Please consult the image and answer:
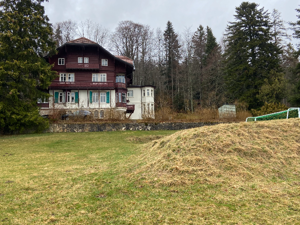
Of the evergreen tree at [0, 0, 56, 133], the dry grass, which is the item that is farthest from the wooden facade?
the dry grass

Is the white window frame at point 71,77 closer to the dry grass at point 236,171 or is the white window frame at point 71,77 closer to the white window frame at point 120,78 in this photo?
the white window frame at point 120,78

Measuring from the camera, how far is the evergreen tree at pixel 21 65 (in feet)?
67.1

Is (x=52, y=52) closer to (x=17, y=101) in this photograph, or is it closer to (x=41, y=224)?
(x=17, y=101)

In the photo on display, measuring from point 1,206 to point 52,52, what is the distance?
23.8 m

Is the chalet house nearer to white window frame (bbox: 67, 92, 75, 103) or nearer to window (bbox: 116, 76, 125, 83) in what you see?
white window frame (bbox: 67, 92, 75, 103)

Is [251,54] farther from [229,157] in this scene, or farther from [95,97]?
[229,157]

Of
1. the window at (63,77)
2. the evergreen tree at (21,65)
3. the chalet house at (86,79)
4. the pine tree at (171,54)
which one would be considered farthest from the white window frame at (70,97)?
the pine tree at (171,54)

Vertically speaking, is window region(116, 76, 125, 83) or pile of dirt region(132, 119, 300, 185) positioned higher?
window region(116, 76, 125, 83)

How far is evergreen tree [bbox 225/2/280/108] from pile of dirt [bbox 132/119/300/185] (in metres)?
27.1

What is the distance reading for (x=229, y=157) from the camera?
6090 mm

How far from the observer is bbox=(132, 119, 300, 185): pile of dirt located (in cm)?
543

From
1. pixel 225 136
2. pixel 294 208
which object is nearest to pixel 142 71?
pixel 225 136

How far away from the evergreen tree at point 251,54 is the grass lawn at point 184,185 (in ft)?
89.0

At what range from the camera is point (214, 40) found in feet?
168
